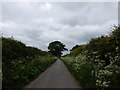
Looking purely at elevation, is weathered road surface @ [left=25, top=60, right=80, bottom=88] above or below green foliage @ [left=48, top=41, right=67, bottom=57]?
below

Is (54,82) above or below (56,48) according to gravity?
below

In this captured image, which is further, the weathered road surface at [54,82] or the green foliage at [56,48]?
the green foliage at [56,48]

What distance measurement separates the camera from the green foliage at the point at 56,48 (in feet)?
397

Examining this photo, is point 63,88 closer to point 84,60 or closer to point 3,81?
point 3,81

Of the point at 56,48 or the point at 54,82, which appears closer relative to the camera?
the point at 54,82

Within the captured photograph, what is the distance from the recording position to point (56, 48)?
121875mm

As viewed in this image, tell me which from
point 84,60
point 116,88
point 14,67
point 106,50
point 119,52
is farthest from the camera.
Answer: point 84,60

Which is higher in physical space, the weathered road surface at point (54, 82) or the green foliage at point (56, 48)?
the green foliage at point (56, 48)

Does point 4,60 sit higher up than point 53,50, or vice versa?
point 53,50

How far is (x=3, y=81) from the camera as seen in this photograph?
10.4 m

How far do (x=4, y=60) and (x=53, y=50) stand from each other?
109 metres

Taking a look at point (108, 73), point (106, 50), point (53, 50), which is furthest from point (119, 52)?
point (53, 50)

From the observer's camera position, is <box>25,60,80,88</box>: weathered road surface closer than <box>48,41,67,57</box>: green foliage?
Yes

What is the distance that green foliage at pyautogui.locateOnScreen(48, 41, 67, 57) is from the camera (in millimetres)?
120919
